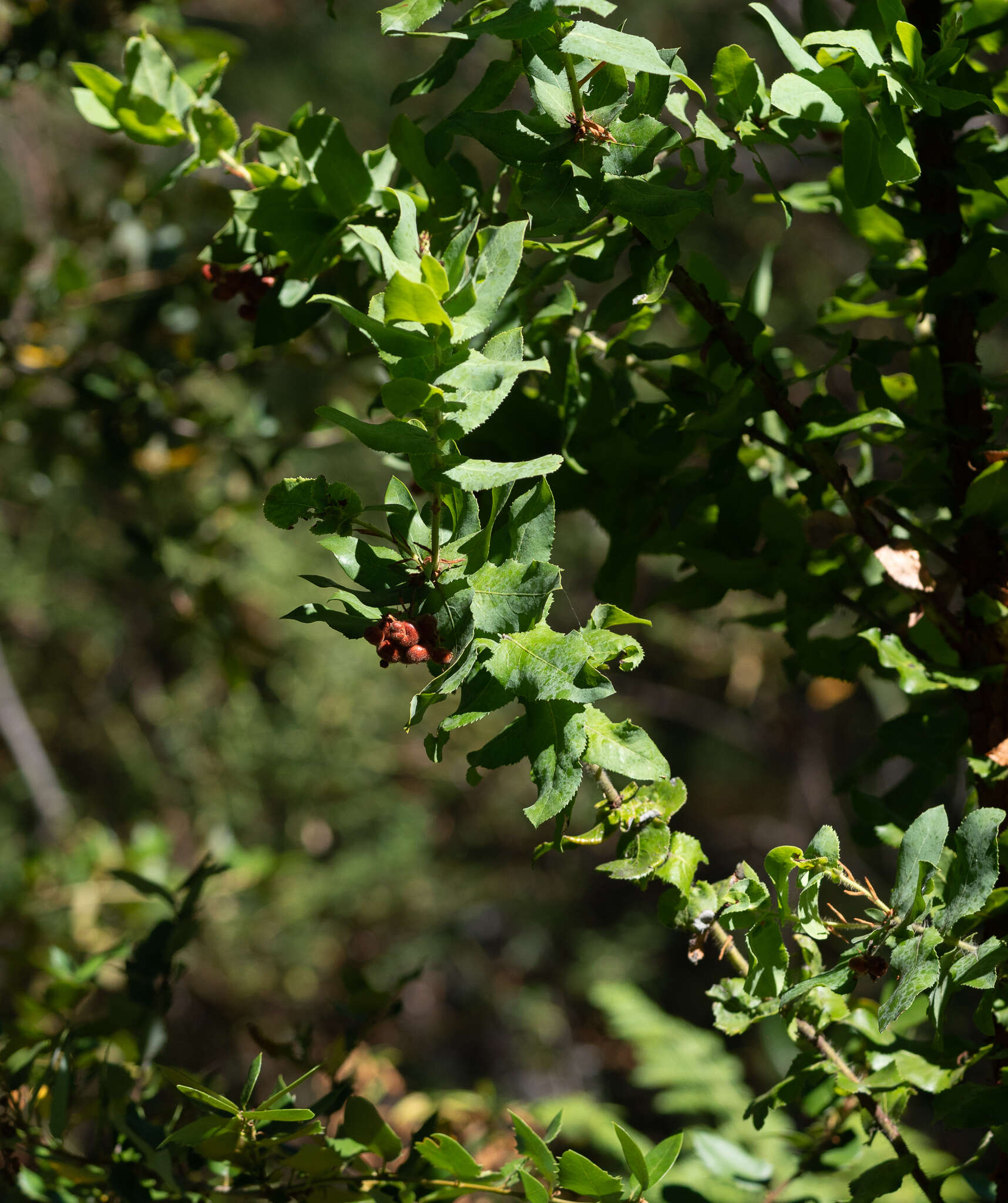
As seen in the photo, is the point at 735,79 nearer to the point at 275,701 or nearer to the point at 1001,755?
the point at 1001,755

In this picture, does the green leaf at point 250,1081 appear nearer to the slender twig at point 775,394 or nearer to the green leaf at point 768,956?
the green leaf at point 768,956

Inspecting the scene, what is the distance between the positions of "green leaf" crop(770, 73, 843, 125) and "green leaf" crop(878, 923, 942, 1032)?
239 mm

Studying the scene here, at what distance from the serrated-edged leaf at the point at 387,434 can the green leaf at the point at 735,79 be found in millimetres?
146

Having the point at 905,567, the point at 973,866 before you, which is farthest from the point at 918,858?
the point at 905,567

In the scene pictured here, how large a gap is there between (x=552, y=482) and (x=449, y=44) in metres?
0.16

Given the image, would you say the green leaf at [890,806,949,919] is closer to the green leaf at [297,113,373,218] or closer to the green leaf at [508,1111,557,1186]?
the green leaf at [508,1111,557,1186]

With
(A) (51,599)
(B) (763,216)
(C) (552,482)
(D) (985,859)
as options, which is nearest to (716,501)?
(C) (552,482)

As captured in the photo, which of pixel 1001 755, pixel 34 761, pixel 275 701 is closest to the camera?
pixel 1001 755

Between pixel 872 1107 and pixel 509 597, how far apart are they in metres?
0.24

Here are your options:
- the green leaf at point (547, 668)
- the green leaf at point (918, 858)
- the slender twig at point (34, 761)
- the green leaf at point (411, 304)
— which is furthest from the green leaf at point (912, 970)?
the slender twig at point (34, 761)

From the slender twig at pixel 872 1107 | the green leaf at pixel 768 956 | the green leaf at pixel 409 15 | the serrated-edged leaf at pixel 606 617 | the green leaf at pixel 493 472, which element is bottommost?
the slender twig at pixel 872 1107

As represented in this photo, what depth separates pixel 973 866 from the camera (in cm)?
28

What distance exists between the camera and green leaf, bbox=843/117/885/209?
32 centimetres

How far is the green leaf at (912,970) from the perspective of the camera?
0.86 ft
